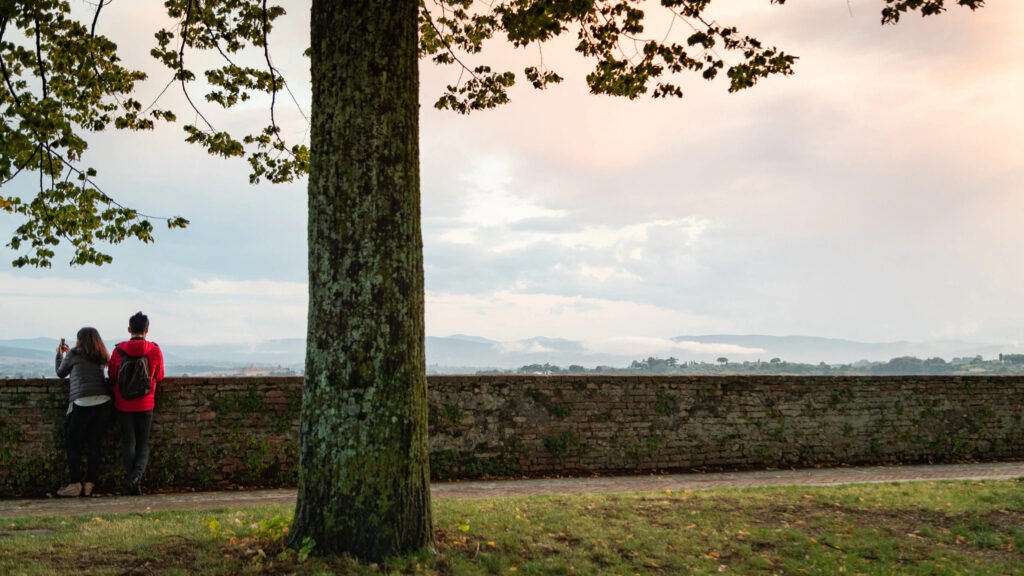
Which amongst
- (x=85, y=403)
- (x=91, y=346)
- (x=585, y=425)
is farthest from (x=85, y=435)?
(x=585, y=425)

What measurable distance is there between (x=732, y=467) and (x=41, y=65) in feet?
37.9

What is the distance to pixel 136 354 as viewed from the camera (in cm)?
998

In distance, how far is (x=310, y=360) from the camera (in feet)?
19.1

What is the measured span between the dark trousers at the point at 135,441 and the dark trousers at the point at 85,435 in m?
0.26

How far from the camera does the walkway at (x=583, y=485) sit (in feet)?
30.1

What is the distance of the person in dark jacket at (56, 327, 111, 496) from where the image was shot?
995 cm

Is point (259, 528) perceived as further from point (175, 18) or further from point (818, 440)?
point (818, 440)

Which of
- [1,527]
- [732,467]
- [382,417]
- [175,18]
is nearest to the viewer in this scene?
[382,417]

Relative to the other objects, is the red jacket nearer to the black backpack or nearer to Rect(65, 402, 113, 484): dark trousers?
the black backpack

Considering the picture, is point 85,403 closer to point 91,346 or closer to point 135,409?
point 135,409

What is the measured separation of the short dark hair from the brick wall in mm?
1007

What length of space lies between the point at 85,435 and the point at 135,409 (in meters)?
0.74

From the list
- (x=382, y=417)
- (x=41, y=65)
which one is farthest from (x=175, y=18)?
(x=382, y=417)

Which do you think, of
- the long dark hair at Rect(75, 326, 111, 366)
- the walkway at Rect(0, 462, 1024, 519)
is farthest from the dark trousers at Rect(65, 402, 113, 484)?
the long dark hair at Rect(75, 326, 111, 366)
